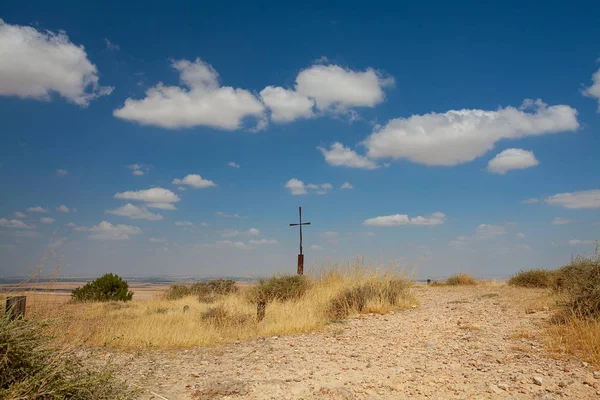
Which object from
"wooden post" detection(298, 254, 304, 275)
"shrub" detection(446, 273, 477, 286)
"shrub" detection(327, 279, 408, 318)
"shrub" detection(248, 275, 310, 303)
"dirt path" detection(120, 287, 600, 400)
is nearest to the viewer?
"dirt path" detection(120, 287, 600, 400)

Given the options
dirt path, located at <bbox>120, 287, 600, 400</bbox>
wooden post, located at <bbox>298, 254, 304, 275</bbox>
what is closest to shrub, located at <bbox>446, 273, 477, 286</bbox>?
wooden post, located at <bbox>298, 254, 304, 275</bbox>

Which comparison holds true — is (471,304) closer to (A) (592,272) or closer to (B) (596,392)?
(A) (592,272)

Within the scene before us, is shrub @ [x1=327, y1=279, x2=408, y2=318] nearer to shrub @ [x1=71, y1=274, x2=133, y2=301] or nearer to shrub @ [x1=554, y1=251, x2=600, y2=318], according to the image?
shrub @ [x1=554, y1=251, x2=600, y2=318]

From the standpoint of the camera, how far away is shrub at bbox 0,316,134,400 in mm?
3574

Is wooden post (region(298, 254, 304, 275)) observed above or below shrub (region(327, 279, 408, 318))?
above

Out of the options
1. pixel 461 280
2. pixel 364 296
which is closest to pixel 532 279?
pixel 461 280

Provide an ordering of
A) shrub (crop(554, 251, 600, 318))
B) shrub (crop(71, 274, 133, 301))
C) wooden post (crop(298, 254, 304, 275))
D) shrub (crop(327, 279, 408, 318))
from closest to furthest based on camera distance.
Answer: shrub (crop(554, 251, 600, 318)) < shrub (crop(327, 279, 408, 318)) < wooden post (crop(298, 254, 304, 275)) < shrub (crop(71, 274, 133, 301))

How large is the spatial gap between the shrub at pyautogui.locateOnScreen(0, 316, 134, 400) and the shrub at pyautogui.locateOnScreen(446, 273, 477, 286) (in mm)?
18706

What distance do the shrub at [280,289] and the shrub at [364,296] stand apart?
6.35ft

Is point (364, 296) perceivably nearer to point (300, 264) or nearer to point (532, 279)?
point (300, 264)

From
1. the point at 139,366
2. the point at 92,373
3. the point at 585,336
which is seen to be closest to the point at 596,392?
the point at 585,336

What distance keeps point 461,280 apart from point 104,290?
52.4ft

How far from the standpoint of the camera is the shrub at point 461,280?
2009 cm

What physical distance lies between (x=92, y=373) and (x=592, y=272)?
8.92 m
